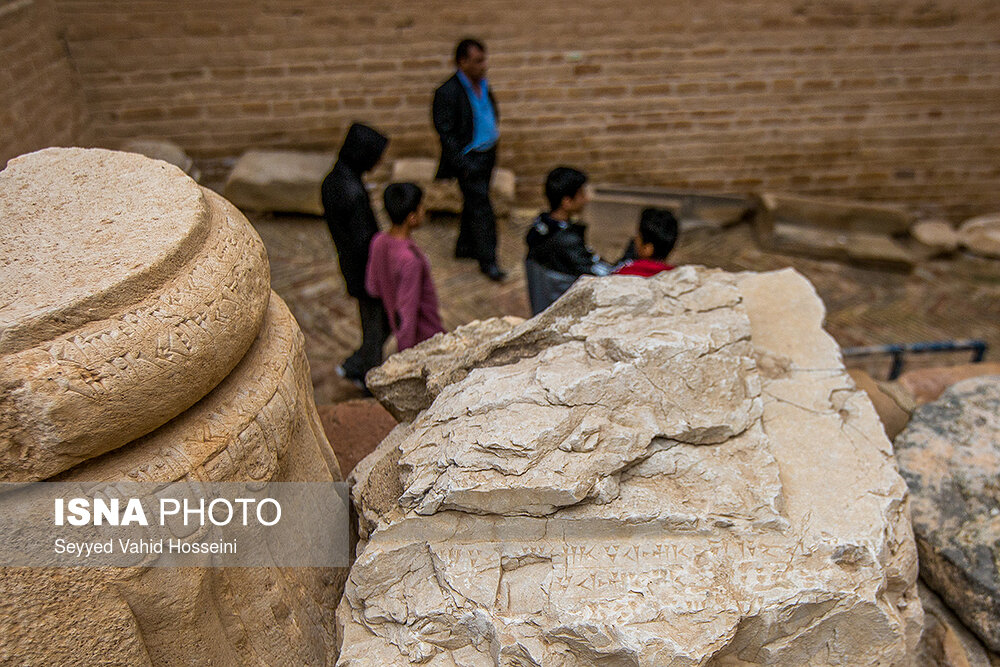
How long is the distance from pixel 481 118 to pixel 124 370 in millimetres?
4099

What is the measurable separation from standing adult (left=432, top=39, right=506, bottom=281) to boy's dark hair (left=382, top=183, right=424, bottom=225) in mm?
1650

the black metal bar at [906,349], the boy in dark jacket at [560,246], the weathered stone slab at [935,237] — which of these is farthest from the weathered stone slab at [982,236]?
the boy in dark jacket at [560,246]

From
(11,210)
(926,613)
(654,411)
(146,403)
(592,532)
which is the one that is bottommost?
(926,613)

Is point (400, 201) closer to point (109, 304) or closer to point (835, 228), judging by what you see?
point (109, 304)

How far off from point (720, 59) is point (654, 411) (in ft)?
17.0

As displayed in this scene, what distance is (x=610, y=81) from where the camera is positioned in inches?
256

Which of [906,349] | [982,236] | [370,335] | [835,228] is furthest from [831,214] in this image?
[370,335]

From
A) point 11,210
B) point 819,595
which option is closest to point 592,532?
point 819,595

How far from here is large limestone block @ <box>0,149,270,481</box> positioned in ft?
4.91

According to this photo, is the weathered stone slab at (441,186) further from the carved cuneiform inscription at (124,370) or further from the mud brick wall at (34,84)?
the carved cuneiform inscription at (124,370)

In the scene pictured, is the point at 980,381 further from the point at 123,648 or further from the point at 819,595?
the point at 123,648

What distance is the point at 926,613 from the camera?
2.65 m

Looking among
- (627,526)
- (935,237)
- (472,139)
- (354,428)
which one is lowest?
(935,237)

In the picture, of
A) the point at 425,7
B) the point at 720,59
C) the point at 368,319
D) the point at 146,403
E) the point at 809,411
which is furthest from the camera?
the point at 720,59
